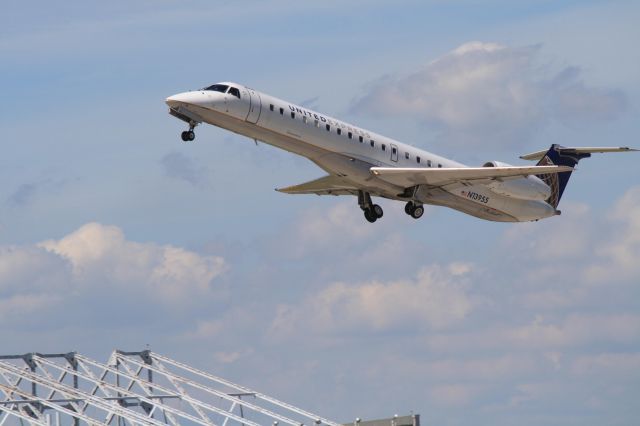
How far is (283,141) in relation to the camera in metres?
58.9

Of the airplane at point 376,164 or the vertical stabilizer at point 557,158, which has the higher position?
the vertical stabilizer at point 557,158

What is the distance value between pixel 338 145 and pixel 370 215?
4721 mm

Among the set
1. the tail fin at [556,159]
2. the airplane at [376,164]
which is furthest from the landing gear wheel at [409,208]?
the tail fin at [556,159]

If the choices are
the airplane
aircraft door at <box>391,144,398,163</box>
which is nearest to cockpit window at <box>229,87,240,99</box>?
the airplane

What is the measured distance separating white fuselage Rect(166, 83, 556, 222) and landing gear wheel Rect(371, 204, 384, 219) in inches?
27.9

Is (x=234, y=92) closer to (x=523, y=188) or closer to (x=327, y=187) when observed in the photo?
(x=327, y=187)

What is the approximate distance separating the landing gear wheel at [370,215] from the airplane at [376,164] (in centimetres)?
1

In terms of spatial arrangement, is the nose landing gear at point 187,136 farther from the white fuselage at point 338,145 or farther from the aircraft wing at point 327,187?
the aircraft wing at point 327,187

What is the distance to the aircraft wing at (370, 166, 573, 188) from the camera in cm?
6138

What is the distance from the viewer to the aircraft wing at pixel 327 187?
211ft

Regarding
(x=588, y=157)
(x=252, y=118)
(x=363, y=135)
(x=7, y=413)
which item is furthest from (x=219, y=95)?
(x=588, y=157)

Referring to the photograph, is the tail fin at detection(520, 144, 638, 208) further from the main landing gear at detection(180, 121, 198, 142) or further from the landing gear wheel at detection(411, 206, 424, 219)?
the main landing gear at detection(180, 121, 198, 142)

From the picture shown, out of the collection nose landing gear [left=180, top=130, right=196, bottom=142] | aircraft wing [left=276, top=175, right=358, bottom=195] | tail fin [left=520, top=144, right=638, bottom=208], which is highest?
tail fin [left=520, top=144, right=638, bottom=208]

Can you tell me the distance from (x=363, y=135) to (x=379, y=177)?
181 cm
